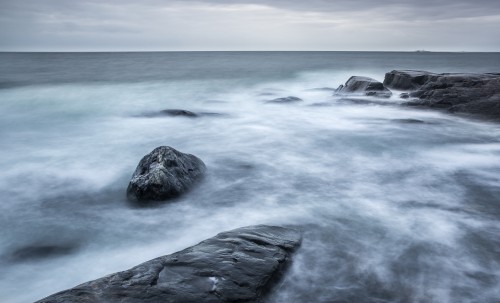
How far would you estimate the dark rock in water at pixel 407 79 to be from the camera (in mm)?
18422

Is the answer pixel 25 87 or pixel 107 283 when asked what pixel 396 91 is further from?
pixel 25 87

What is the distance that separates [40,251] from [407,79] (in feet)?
60.4

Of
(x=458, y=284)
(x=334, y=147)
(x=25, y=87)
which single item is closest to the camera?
(x=458, y=284)

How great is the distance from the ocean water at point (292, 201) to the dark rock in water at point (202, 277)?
270mm

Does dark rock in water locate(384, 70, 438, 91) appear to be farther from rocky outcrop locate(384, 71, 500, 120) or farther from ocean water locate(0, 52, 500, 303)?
ocean water locate(0, 52, 500, 303)

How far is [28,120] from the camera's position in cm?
1383

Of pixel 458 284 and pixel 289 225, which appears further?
pixel 289 225

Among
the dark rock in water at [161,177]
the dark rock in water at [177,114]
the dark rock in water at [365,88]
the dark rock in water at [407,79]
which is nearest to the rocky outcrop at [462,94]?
the dark rock in water at [407,79]

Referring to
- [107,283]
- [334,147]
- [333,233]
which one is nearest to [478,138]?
[334,147]

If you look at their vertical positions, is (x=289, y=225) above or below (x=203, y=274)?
below

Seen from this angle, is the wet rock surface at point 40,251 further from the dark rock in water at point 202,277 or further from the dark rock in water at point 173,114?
the dark rock in water at point 173,114

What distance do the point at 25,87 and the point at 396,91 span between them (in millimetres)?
21343

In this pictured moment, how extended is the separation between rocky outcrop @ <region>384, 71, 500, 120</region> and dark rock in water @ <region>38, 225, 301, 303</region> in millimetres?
12038

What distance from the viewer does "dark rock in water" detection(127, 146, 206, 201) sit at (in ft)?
20.1
